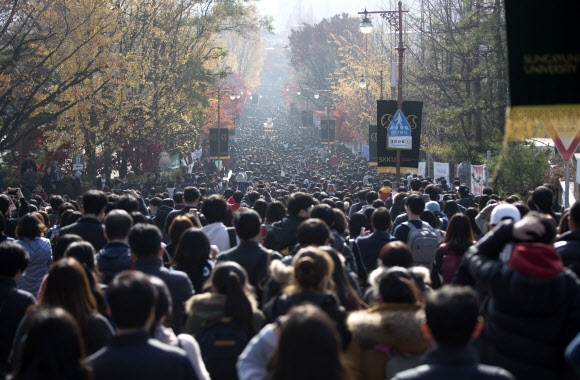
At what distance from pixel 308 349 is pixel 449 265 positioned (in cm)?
418

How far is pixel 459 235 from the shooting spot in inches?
291

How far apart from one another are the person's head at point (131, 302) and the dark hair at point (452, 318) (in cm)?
124

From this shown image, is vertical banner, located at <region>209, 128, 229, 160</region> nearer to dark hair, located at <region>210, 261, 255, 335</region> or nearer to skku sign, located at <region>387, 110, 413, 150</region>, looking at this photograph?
skku sign, located at <region>387, 110, 413, 150</region>

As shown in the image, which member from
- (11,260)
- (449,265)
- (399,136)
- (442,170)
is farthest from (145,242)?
(442,170)

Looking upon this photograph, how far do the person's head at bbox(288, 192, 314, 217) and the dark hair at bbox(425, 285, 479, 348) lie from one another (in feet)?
15.0

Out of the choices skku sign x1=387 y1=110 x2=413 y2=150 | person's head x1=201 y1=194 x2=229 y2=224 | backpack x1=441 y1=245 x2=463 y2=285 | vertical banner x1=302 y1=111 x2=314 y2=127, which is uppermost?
vertical banner x1=302 y1=111 x2=314 y2=127

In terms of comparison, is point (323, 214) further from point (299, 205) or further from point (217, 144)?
point (217, 144)

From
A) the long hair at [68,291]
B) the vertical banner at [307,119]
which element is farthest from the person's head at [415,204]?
the vertical banner at [307,119]

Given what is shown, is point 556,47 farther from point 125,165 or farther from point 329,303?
point 125,165

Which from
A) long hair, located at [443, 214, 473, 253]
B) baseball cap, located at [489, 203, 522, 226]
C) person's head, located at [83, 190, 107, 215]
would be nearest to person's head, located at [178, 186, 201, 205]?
person's head, located at [83, 190, 107, 215]

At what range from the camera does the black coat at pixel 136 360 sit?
12.3 feet

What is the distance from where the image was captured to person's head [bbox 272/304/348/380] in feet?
11.0

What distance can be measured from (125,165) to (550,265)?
118 ft

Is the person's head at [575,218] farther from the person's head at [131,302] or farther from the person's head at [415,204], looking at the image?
the person's head at [131,302]
